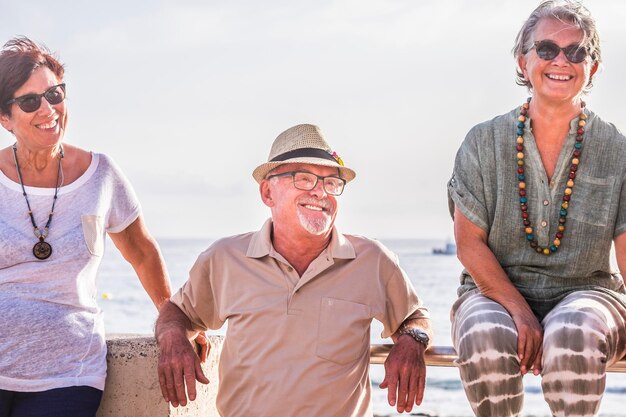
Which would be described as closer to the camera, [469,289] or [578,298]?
[578,298]

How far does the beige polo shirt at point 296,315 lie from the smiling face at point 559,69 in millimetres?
874

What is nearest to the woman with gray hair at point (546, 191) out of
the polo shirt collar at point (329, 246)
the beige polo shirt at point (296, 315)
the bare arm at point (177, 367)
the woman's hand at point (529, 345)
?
the woman's hand at point (529, 345)

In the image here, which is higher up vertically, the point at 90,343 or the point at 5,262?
the point at 5,262

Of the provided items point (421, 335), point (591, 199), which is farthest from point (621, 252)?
point (421, 335)

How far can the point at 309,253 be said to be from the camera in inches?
139

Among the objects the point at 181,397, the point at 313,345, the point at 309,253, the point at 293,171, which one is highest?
the point at 293,171

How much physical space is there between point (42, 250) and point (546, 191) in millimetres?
1930

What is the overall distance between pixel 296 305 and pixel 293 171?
501 mm

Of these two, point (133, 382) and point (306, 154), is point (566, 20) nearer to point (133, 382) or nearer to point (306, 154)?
point (306, 154)

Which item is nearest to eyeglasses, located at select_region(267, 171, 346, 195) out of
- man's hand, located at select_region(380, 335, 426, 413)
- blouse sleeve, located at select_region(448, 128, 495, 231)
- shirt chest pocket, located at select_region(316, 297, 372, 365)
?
shirt chest pocket, located at select_region(316, 297, 372, 365)

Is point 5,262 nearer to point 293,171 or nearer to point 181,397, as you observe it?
point 181,397

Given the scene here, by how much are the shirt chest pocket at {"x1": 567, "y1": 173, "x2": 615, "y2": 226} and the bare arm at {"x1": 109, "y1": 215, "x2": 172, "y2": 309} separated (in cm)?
166

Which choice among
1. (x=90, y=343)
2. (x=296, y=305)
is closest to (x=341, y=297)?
(x=296, y=305)

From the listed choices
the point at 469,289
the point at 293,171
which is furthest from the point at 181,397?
the point at 469,289
